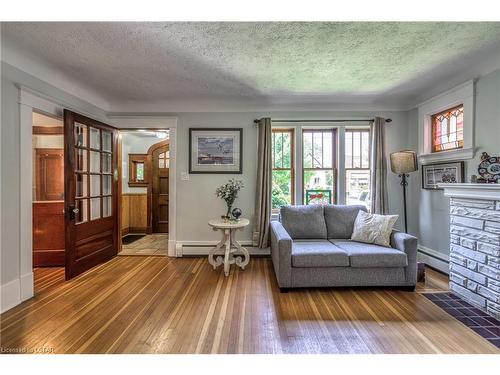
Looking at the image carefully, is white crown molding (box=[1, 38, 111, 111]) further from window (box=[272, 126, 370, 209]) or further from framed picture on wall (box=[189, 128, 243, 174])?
window (box=[272, 126, 370, 209])

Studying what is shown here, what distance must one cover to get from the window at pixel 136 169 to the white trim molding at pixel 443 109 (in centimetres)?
557

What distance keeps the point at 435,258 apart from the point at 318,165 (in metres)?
2.12

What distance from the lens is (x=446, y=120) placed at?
Result: 318 centimetres

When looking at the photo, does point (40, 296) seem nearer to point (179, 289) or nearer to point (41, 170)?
point (179, 289)

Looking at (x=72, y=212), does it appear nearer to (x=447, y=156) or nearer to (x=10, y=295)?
(x=10, y=295)

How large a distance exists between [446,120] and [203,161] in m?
3.63

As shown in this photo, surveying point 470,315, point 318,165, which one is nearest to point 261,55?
point 318,165

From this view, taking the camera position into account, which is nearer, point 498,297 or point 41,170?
point 498,297

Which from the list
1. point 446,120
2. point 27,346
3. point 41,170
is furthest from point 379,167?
point 41,170

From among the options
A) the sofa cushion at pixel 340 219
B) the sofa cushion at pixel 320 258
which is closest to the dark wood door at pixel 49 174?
the sofa cushion at pixel 320 258

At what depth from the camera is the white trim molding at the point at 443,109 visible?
2.68m

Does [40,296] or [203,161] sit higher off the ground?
[203,161]

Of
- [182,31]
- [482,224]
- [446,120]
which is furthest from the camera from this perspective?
[446,120]

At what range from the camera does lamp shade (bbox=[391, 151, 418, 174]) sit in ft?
10.4
